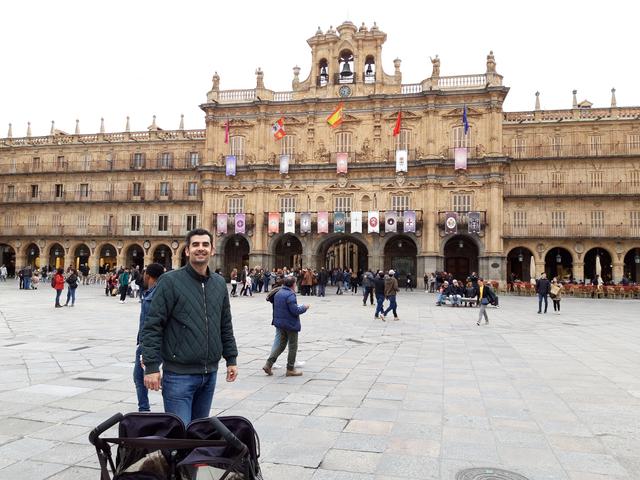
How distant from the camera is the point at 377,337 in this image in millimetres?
12414

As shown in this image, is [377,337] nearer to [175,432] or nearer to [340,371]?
[340,371]

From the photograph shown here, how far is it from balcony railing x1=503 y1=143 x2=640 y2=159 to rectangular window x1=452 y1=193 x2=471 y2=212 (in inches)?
185

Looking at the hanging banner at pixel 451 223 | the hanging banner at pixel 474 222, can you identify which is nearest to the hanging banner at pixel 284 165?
the hanging banner at pixel 451 223

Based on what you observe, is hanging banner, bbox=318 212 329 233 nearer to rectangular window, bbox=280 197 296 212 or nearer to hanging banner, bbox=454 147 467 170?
rectangular window, bbox=280 197 296 212

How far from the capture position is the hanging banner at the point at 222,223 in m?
38.3

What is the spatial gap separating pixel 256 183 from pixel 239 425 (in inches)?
1432

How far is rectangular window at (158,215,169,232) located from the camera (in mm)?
42250

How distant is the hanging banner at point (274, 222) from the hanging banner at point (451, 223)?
12207mm

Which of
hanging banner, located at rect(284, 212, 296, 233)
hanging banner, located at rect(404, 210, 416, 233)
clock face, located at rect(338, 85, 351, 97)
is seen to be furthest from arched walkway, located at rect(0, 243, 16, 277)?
hanging banner, located at rect(404, 210, 416, 233)

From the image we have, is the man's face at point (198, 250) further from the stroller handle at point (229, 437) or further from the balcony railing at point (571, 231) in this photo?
the balcony railing at point (571, 231)

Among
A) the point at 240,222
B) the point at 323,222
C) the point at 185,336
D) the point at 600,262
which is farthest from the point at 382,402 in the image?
the point at 600,262

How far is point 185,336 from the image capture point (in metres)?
3.75

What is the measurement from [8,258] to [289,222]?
100 ft

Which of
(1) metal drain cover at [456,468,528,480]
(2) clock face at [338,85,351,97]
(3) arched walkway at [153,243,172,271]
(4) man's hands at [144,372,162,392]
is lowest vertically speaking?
(1) metal drain cover at [456,468,528,480]
